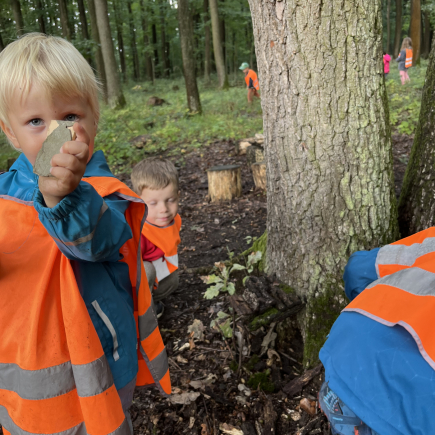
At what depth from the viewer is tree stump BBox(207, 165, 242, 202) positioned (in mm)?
5562

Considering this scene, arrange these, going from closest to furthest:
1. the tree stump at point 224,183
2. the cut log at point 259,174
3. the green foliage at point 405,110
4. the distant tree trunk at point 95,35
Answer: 1. the tree stump at point 224,183
2. the cut log at point 259,174
3. the green foliage at point 405,110
4. the distant tree trunk at point 95,35

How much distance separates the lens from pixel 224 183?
5648mm

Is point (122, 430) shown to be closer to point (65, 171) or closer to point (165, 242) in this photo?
point (65, 171)

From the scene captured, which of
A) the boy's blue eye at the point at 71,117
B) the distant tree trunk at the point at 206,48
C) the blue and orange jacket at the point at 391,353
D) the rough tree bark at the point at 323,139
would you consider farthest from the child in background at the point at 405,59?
the boy's blue eye at the point at 71,117

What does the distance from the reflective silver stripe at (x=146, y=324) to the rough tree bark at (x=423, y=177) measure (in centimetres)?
178

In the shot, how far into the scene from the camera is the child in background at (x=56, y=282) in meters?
1.16

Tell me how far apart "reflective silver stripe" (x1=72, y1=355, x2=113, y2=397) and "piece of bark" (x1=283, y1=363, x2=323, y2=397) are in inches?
52.6

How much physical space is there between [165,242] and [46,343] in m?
1.40

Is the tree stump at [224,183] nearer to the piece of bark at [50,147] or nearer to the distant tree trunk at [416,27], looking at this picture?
the piece of bark at [50,147]

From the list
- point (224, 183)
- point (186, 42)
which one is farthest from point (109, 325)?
point (186, 42)


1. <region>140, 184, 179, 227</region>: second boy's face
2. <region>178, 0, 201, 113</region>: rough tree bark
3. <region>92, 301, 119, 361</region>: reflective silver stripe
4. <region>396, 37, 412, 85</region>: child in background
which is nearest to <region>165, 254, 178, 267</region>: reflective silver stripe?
<region>140, 184, 179, 227</region>: second boy's face

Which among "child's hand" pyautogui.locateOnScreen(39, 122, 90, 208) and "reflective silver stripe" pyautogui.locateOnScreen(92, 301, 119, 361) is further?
"reflective silver stripe" pyautogui.locateOnScreen(92, 301, 119, 361)

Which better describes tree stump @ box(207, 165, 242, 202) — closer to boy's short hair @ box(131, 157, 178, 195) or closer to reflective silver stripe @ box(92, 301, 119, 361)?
boy's short hair @ box(131, 157, 178, 195)

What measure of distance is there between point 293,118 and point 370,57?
1.80 feet
